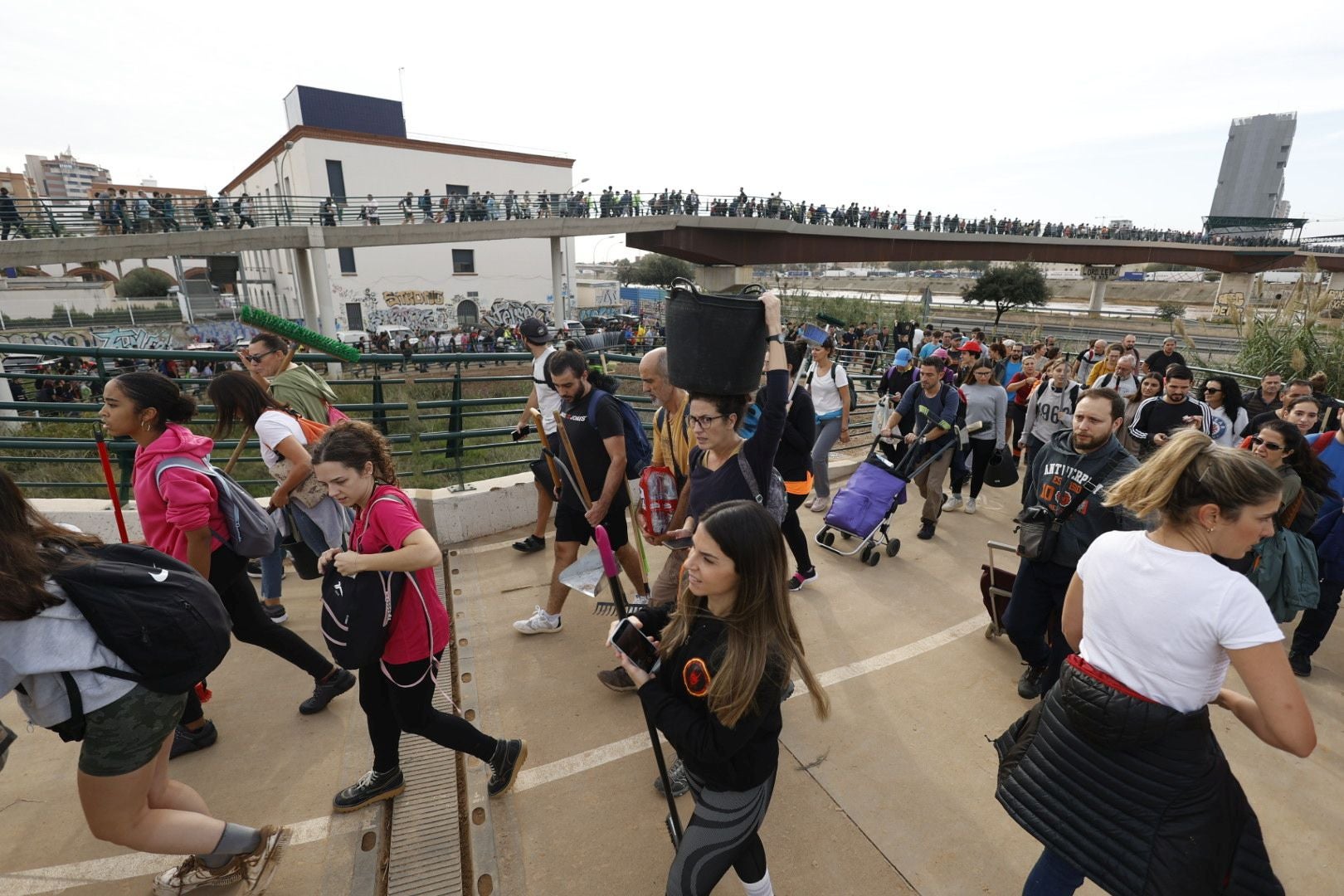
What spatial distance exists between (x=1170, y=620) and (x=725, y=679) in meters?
1.22

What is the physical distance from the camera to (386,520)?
7.73 feet

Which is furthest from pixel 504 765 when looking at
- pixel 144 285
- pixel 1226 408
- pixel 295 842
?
pixel 144 285

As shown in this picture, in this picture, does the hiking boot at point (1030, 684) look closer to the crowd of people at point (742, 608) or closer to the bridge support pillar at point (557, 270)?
the crowd of people at point (742, 608)

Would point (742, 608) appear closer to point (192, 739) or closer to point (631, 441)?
point (631, 441)

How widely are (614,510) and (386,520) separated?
1702 millimetres

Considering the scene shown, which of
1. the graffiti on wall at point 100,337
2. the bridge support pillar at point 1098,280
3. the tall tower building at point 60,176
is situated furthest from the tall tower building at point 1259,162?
the tall tower building at point 60,176

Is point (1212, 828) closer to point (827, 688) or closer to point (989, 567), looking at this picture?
point (827, 688)

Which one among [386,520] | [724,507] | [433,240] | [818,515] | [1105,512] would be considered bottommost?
[818,515]

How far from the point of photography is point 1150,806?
5.90 ft

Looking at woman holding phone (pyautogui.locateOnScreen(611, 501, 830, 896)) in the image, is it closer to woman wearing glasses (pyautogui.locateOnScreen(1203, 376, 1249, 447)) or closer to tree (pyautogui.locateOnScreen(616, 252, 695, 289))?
woman wearing glasses (pyautogui.locateOnScreen(1203, 376, 1249, 447))

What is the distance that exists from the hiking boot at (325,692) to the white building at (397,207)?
32.7 m

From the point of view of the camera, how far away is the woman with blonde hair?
5.43 ft

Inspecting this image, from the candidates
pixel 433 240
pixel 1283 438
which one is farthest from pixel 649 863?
pixel 433 240

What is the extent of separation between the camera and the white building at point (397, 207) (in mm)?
35594
